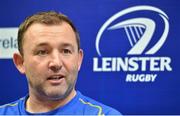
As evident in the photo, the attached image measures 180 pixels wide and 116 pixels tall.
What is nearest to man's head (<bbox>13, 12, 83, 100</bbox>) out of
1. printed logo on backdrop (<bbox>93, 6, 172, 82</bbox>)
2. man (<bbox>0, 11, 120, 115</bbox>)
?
man (<bbox>0, 11, 120, 115</bbox>)

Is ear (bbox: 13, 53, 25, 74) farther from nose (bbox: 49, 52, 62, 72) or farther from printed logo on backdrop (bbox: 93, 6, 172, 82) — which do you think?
printed logo on backdrop (bbox: 93, 6, 172, 82)

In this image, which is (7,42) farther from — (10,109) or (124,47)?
(10,109)

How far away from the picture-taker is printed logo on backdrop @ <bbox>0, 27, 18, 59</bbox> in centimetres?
191

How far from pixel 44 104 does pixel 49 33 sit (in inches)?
7.2

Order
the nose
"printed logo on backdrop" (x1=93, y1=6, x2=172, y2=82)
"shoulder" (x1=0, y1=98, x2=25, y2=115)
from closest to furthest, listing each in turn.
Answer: the nose < "shoulder" (x1=0, y1=98, x2=25, y2=115) < "printed logo on backdrop" (x1=93, y1=6, x2=172, y2=82)

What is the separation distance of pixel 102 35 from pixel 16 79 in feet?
1.82

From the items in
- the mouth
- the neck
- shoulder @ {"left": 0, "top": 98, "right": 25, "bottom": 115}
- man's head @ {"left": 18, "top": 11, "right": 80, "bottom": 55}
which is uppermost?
man's head @ {"left": 18, "top": 11, "right": 80, "bottom": 55}

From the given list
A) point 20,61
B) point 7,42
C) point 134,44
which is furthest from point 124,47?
point 20,61

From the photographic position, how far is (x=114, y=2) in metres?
1.88

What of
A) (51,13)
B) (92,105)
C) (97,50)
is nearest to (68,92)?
(92,105)

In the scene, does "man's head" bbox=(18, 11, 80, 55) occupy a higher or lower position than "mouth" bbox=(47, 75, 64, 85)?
higher

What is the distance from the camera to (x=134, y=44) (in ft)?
6.14

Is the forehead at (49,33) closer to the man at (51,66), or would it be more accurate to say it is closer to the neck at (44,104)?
the man at (51,66)

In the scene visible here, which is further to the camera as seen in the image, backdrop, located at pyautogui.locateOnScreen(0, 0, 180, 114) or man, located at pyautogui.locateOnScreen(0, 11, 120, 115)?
backdrop, located at pyautogui.locateOnScreen(0, 0, 180, 114)
